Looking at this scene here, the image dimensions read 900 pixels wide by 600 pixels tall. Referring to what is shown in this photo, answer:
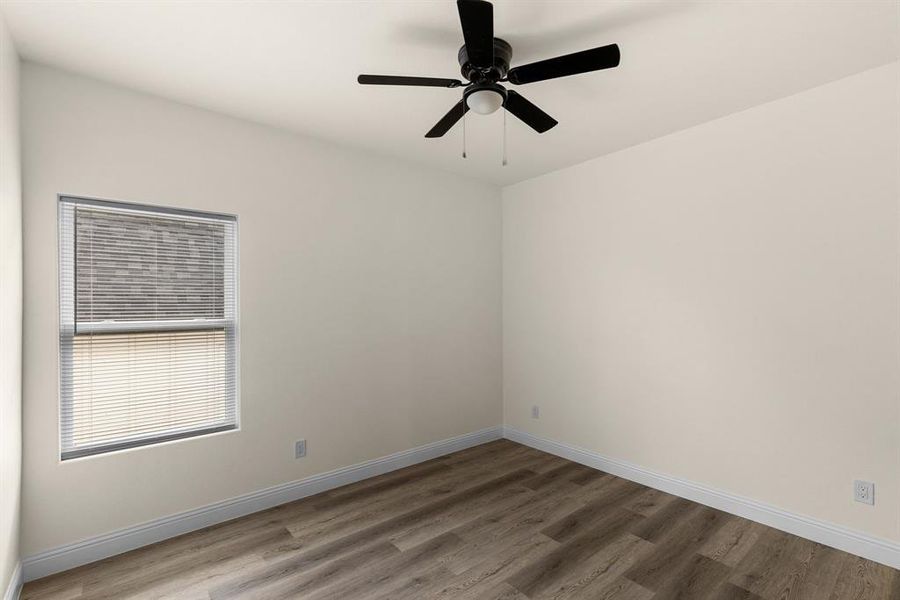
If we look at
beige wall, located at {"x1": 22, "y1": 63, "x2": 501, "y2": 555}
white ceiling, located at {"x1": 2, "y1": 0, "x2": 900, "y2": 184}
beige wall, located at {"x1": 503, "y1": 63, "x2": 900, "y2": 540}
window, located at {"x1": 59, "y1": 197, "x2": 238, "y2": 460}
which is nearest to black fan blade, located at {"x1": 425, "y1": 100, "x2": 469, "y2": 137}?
white ceiling, located at {"x1": 2, "y1": 0, "x2": 900, "y2": 184}

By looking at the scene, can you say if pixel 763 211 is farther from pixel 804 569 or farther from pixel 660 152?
pixel 804 569

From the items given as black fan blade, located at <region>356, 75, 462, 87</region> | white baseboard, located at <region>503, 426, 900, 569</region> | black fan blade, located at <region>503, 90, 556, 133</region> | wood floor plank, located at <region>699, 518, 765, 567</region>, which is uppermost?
black fan blade, located at <region>356, 75, 462, 87</region>

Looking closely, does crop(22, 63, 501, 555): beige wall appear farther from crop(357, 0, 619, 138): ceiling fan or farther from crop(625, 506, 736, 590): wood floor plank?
crop(625, 506, 736, 590): wood floor plank

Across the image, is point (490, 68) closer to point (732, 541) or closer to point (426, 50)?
point (426, 50)

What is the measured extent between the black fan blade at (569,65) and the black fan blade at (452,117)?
1.02 feet

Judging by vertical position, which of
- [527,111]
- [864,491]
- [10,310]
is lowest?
[864,491]

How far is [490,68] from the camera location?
1937mm

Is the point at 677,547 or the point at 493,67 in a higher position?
the point at 493,67

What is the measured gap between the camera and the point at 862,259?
241 centimetres

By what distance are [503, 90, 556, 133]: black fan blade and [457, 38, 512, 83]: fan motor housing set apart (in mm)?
105

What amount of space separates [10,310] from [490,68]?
7.97ft

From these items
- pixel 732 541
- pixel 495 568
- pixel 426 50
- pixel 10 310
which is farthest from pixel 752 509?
pixel 10 310

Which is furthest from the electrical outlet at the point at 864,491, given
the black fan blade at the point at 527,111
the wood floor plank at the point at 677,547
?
the black fan blade at the point at 527,111

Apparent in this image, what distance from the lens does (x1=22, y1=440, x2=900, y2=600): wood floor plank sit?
2.14 metres
